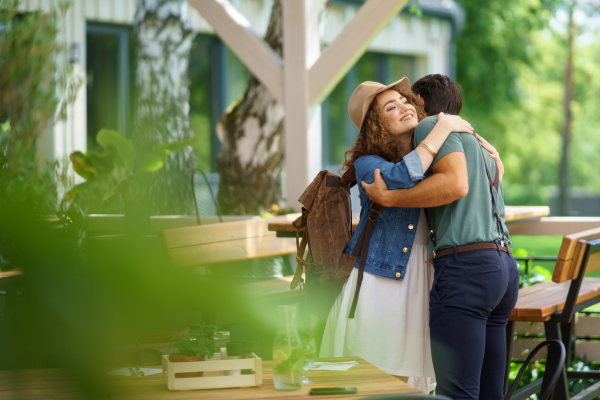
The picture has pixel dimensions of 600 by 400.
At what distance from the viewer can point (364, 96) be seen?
2.23 metres

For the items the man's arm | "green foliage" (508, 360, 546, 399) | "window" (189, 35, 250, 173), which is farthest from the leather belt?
"window" (189, 35, 250, 173)

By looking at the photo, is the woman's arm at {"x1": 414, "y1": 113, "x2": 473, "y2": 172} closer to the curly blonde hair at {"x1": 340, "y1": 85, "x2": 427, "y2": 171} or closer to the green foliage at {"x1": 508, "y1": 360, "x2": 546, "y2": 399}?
the curly blonde hair at {"x1": 340, "y1": 85, "x2": 427, "y2": 171}

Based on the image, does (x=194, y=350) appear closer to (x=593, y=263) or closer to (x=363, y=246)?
(x=363, y=246)

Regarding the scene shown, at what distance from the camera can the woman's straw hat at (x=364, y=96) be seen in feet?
7.18

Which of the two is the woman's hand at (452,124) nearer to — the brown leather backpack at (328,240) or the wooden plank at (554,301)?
the brown leather backpack at (328,240)

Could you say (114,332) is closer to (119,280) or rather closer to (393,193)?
(119,280)

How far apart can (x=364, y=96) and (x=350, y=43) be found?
6.33 feet

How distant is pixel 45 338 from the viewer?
16.3 inches

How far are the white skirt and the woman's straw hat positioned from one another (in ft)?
1.30

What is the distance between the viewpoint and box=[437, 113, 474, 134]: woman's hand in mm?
1988

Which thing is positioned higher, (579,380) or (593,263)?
(593,263)

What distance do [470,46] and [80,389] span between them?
56.4 feet

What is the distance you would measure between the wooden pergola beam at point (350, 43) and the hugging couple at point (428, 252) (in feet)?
6.05

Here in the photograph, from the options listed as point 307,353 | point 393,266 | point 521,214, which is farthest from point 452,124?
point 521,214
